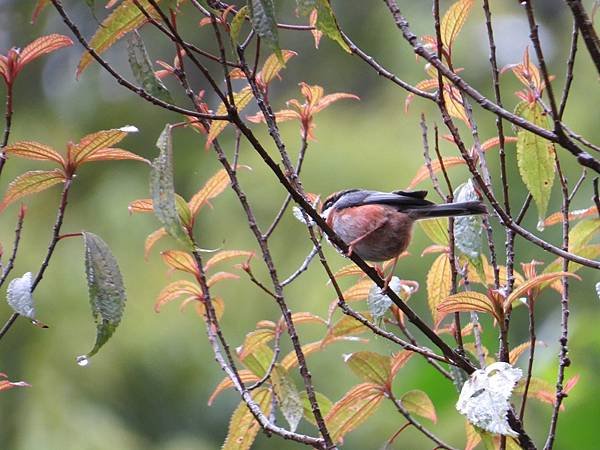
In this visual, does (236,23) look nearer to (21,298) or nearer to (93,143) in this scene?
(93,143)

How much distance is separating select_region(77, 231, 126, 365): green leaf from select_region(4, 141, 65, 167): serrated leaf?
29 cm

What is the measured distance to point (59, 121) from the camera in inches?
249

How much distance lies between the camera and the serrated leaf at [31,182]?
1.73m

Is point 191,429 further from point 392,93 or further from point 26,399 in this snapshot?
point 392,93

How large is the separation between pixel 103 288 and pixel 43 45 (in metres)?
0.64

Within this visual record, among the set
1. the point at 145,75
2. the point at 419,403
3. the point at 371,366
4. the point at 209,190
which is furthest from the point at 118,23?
the point at 419,403

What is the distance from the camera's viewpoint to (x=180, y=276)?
512cm

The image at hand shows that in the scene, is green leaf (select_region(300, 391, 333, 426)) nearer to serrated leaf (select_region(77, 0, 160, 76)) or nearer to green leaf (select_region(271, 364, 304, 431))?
green leaf (select_region(271, 364, 304, 431))

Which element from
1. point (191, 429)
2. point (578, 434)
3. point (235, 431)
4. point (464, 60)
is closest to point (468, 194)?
point (235, 431)

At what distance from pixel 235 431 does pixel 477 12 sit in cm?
538

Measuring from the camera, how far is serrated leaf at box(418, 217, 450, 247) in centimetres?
207

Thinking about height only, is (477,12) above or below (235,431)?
above

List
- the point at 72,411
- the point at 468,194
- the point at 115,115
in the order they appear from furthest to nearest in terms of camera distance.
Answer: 1. the point at 115,115
2. the point at 72,411
3. the point at 468,194

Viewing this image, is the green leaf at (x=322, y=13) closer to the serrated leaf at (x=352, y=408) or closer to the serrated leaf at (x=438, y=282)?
the serrated leaf at (x=438, y=282)
